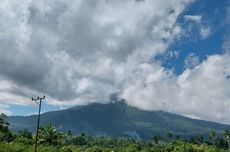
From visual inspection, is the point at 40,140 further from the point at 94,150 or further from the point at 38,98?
the point at 38,98

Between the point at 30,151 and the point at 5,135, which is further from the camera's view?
the point at 5,135

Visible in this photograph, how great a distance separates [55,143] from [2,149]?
38.4m

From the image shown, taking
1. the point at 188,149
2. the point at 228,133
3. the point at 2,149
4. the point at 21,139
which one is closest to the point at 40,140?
the point at 21,139

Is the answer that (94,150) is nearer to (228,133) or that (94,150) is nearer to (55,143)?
(55,143)

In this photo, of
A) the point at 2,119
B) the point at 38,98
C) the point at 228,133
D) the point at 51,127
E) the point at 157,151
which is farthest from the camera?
the point at 228,133

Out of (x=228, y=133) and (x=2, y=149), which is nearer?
(x=2, y=149)

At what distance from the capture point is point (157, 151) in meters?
152

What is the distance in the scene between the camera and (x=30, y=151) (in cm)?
9006

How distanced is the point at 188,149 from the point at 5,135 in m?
59.2

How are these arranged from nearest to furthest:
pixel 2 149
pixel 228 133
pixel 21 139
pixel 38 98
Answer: pixel 38 98 < pixel 2 149 < pixel 21 139 < pixel 228 133

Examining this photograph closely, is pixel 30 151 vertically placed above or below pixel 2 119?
below

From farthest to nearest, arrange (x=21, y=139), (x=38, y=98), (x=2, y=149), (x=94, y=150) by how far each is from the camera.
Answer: (x=94, y=150)
(x=21, y=139)
(x=2, y=149)
(x=38, y=98)

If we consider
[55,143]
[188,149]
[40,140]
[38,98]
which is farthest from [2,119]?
[188,149]

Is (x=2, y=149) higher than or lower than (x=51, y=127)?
lower
